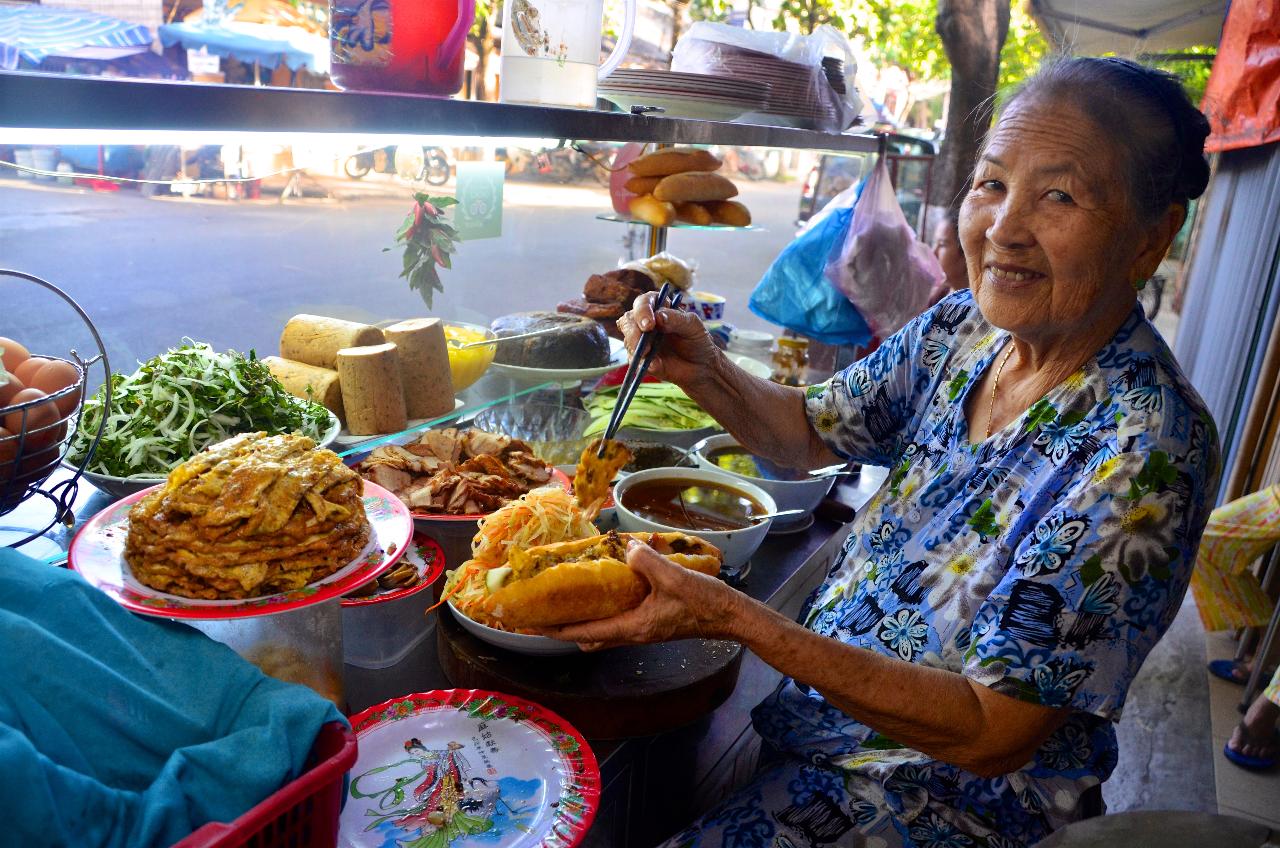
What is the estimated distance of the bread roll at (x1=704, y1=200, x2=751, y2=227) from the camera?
386 centimetres

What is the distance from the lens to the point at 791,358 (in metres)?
4.12

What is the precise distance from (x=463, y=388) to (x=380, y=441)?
0.41 m

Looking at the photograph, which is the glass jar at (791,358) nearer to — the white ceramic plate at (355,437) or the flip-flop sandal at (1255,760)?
the white ceramic plate at (355,437)

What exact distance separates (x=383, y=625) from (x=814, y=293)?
2833 mm

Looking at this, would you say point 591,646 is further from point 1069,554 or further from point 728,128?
point 728,128

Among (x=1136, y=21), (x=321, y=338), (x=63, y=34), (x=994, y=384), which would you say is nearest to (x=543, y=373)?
(x=321, y=338)

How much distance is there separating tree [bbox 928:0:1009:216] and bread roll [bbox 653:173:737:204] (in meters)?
3.10

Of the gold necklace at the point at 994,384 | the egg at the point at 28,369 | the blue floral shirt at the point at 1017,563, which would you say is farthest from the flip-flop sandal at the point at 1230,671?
the egg at the point at 28,369

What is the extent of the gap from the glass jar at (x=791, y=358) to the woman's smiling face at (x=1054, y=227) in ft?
7.11

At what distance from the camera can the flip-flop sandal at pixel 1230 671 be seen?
4.89 metres

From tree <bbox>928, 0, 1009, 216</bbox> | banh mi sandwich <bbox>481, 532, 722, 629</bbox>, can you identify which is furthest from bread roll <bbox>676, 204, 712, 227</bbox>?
tree <bbox>928, 0, 1009, 216</bbox>

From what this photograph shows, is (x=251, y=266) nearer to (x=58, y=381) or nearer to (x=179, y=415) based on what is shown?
(x=179, y=415)

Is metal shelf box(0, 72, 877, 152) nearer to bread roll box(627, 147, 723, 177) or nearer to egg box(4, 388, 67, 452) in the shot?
egg box(4, 388, 67, 452)

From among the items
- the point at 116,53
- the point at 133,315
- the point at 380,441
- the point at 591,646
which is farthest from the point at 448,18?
the point at 116,53
